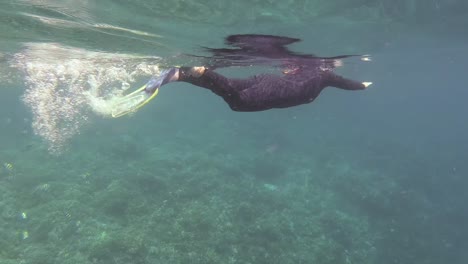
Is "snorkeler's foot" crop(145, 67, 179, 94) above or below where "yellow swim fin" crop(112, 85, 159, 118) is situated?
above

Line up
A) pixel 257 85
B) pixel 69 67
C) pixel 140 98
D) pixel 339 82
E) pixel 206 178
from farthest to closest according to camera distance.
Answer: pixel 69 67
pixel 206 178
pixel 339 82
pixel 257 85
pixel 140 98

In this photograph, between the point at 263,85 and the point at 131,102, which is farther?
the point at 263,85

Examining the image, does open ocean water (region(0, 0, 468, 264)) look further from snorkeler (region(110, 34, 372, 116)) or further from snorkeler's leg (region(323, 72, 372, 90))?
snorkeler's leg (region(323, 72, 372, 90))

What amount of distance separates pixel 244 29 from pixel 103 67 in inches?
652

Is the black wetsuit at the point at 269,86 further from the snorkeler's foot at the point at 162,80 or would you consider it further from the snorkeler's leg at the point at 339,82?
the snorkeler's foot at the point at 162,80

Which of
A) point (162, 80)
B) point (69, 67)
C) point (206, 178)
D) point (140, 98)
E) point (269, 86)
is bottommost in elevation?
point (206, 178)

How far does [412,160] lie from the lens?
30.6 metres

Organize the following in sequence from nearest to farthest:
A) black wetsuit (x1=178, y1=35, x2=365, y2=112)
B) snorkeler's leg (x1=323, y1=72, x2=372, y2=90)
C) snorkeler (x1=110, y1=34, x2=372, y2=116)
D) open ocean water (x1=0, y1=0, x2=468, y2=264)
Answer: snorkeler (x1=110, y1=34, x2=372, y2=116) → black wetsuit (x1=178, y1=35, x2=365, y2=112) → snorkeler's leg (x1=323, y1=72, x2=372, y2=90) → open ocean water (x1=0, y1=0, x2=468, y2=264)

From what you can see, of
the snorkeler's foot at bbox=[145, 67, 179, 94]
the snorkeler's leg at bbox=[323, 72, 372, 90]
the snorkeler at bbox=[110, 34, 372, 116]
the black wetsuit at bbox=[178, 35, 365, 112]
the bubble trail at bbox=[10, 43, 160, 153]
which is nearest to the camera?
the snorkeler's foot at bbox=[145, 67, 179, 94]

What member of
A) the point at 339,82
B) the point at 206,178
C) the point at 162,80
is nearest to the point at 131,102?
the point at 162,80

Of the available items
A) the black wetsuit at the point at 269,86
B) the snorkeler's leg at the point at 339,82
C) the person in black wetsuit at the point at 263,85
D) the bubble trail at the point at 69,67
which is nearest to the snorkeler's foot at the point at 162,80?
the person in black wetsuit at the point at 263,85

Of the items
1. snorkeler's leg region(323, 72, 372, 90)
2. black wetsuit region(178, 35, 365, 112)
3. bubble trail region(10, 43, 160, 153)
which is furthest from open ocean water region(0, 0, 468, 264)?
snorkeler's leg region(323, 72, 372, 90)

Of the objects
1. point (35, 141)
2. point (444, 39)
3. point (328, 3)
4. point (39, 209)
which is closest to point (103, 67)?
point (35, 141)

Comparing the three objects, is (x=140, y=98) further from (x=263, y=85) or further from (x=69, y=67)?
(x=69, y=67)
